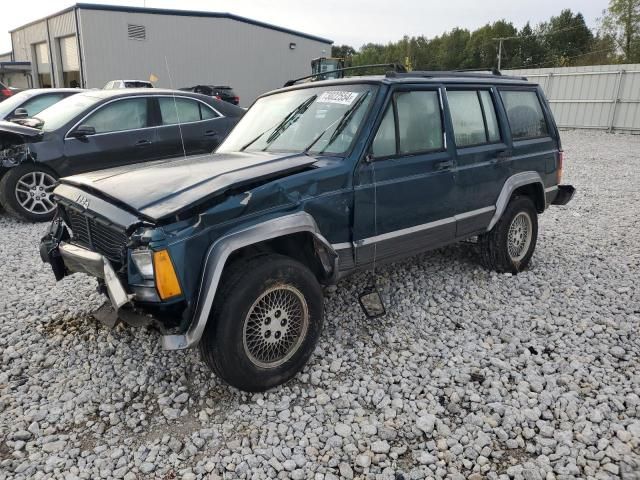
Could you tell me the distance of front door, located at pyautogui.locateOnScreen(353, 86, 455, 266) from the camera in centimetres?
357

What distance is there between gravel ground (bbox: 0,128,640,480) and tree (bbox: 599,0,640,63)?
55929mm

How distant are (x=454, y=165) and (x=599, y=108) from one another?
18732 mm

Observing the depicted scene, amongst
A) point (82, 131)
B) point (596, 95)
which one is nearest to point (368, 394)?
point (82, 131)

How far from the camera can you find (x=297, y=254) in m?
3.36

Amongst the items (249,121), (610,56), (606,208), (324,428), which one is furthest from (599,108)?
(610,56)

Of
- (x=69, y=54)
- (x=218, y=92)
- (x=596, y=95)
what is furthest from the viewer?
(x=69, y=54)

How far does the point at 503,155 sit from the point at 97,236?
140 inches

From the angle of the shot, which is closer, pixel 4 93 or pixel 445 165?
pixel 445 165

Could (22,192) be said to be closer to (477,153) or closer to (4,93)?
(477,153)

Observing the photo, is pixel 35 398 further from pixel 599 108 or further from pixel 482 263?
pixel 599 108

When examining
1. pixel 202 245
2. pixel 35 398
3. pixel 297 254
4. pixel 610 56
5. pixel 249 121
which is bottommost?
pixel 35 398

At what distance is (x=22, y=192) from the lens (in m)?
6.72

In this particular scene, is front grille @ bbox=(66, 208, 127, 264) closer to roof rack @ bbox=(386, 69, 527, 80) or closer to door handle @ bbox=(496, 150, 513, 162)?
roof rack @ bbox=(386, 69, 527, 80)

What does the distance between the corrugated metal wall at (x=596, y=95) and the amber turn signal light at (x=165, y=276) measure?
20.5 metres
